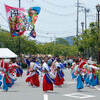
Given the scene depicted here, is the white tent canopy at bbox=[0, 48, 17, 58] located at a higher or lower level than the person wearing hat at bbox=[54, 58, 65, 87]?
higher

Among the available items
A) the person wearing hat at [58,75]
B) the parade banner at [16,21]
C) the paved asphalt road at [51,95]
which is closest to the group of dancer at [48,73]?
the person wearing hat at [58,75]

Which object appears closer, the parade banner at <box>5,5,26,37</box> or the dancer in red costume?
the dancer in red costume

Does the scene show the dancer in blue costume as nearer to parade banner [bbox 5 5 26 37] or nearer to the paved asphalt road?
the paved asphalt road

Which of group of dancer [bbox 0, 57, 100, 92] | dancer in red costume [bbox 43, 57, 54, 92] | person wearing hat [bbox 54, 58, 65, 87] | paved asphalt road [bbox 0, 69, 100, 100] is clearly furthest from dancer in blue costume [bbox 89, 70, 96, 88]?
dancer in red costume [bbox 43, 57, 54, 92]

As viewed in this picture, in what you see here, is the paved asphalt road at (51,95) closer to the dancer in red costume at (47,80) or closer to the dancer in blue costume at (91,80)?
the dancer in red costume at (47,80)

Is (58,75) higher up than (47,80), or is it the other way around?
(58,75)

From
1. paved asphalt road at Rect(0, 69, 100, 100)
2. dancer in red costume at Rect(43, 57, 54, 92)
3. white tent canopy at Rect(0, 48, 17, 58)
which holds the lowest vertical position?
paved asphalt road at Rect(0, 69, 100, 100)

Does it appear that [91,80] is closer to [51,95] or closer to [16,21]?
[51,95]

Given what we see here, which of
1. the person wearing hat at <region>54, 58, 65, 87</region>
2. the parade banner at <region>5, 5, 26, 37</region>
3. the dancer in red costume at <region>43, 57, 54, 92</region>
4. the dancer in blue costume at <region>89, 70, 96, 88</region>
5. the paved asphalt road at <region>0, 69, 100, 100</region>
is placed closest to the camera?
the paved asphalt road at <region>0, 69, 100, 100</region>

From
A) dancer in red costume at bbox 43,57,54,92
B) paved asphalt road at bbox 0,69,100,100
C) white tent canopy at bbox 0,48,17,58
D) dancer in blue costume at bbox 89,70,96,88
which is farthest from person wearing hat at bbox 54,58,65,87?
white tent canopy at bbox 0,48,17,58

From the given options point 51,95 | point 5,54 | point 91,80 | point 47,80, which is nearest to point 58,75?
point 91,80

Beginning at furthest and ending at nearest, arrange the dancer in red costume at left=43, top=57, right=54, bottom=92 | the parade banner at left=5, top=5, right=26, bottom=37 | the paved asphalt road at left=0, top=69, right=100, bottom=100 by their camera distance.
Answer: the parade banner at left=5, top=5, right=26, bottom=37
the dancer in red costume at left=43, top=57, right=54, bottom=92
the paved asphalt road at left=0, top=69, right=100, bottom=100

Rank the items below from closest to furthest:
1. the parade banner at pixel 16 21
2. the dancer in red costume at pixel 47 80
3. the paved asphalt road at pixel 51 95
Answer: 1. the paved asphalt road at pixel 51 95
2. the dancer in red costume at pixel 47 80
3. the parade banner at pixel 16 21

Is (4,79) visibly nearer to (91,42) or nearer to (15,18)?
(15,18)
